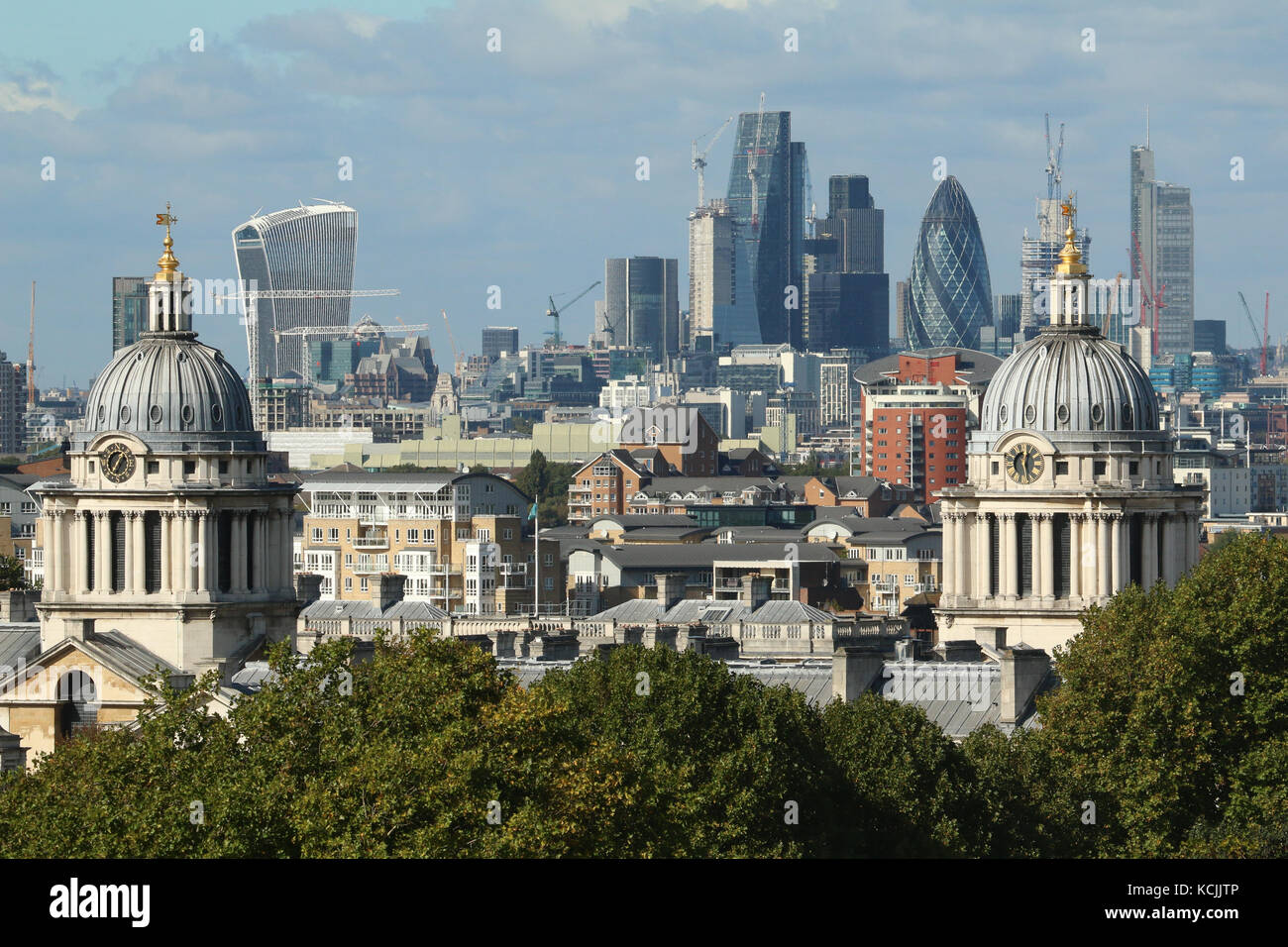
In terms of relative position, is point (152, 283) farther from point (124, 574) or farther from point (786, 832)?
point (786, 832)

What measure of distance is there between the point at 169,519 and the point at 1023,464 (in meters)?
28.5

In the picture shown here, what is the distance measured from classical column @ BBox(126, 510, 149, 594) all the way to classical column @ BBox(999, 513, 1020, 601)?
28.2m

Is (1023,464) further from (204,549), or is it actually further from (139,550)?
(139,550)

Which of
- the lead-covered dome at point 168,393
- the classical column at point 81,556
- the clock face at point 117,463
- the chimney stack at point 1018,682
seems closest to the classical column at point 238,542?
the lead-covered dome at point 168,393

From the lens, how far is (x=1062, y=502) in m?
116

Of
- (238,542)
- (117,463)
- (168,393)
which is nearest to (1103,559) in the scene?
(238,542)

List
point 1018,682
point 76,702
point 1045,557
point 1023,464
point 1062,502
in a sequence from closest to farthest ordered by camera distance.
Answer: point 76,702
point 1018,682
point 1062,502
point 1045,557
point 1023,464

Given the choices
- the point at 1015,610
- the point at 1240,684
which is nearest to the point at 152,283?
the point at 1015,610

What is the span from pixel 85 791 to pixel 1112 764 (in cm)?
2836

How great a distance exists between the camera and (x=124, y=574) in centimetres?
10662

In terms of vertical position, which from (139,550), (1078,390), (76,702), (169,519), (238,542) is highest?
(1078,390)

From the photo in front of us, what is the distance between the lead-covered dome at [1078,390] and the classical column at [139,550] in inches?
1155

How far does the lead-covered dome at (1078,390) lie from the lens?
117062 millimetres
